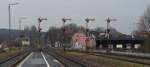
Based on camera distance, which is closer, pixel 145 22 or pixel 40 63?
pixel 40 63

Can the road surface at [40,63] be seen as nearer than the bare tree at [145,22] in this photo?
Yes

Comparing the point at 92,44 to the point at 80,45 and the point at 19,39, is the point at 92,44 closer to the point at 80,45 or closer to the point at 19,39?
the point at 80,45

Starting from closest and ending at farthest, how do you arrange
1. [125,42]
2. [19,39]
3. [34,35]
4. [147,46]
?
[147,46] < [19,39] < [125,42] < [34,35]

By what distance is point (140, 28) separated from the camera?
146750 mm

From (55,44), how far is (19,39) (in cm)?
4923

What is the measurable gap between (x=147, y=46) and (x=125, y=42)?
57.1 m

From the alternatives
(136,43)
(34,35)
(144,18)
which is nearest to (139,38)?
(136,43)

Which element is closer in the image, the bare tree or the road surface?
the road surface

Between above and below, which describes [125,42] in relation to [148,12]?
below

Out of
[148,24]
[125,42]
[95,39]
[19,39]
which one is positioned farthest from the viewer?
[95,39]

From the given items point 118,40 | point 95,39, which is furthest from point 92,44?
point 118,40

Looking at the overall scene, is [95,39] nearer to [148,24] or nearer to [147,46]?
[148,24]

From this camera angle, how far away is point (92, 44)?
7047 inches

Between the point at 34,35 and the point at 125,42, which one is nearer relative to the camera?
the point at 125,42
